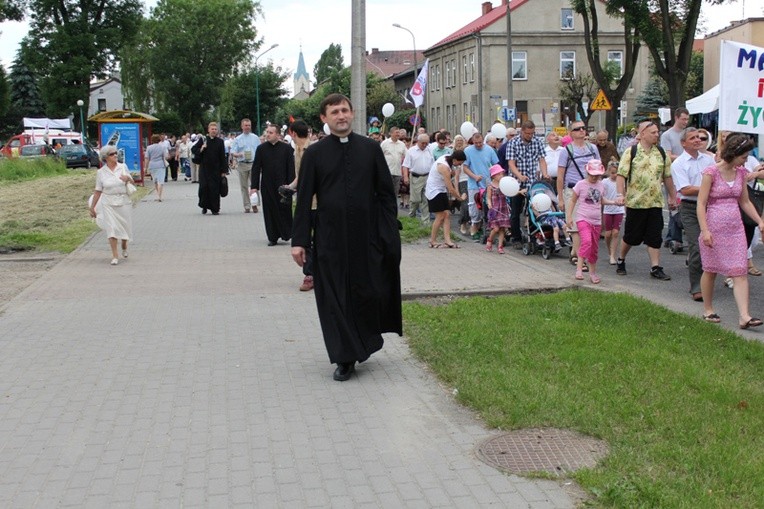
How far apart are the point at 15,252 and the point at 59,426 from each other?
33.7 feet

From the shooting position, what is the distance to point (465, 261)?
13.7 metres

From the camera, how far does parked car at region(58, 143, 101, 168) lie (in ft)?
177

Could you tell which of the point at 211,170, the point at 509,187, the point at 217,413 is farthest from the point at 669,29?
the point at 217,413

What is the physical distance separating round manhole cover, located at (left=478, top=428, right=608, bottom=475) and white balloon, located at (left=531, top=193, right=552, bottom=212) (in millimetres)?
8259

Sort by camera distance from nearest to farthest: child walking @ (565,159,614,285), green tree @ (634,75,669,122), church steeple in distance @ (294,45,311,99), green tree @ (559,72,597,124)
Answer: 1. child walking @ (565,159,614,285)
2. green tree @ (559,72,597,124)
3. green tree @ (634,75,669,122)
4. church steeple in distance @ (294,45,311,99)

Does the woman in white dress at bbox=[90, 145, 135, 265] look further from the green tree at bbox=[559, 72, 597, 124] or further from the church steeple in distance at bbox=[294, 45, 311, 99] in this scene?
the church steeple in distance at bbox=[294, 45, 311, 99]

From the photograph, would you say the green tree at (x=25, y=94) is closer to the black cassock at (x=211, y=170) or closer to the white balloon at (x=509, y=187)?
the black cassock at (x=211, y=170)

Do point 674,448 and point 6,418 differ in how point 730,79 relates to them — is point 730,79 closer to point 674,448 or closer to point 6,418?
point 674,448

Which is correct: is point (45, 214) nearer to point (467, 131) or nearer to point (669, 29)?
point (467, 131)

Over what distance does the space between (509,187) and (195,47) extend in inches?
2141

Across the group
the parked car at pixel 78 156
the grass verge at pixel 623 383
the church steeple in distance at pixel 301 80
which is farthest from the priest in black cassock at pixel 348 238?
the church steeple in distance at pixel 301 80

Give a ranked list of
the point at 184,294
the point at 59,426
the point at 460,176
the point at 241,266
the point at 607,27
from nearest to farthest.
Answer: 1. the point at 59,426
2. the point at 184,294
3. the point at 241,266
4. the point at 460,176
5. the point at 607,27

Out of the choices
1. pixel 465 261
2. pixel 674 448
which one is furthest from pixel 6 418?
pixel 465 261

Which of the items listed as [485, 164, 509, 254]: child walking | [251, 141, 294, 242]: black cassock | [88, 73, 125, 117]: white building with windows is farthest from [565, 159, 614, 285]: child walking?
[88, 73, 125, 117]: white building with windows
